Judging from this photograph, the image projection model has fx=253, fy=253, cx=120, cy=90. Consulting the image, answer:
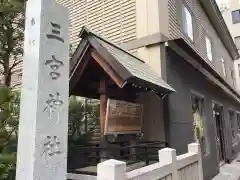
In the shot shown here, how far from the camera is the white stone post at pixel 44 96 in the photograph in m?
2.33

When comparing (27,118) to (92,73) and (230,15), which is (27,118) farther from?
(230,15)

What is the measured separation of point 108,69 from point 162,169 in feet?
6.82

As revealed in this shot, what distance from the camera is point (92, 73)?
19.0ft

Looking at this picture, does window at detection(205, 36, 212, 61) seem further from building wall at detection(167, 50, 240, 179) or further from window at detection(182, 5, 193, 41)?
window at detection(182, 5, 193, 41)

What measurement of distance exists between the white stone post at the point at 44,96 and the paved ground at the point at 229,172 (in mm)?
8102

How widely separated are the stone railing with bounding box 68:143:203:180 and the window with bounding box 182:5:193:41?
16.5ft

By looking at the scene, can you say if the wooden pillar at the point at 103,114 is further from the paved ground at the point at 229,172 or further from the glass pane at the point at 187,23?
the paved ground at the point at 229,172

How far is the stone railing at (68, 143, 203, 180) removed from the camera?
2.98 metres

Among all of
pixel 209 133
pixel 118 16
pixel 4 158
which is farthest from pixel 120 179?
pixel 209 133

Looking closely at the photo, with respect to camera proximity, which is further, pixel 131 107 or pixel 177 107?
pixel 177 107

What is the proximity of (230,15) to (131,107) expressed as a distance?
33.9 metres

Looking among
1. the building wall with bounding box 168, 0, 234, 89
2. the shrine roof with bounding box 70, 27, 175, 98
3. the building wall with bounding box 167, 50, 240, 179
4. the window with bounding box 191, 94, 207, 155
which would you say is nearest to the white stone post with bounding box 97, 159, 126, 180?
the shrine roof with bounding box 70, 27, 175, 98

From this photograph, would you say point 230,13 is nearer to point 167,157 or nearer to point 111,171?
point 167,157

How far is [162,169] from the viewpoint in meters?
4.08
